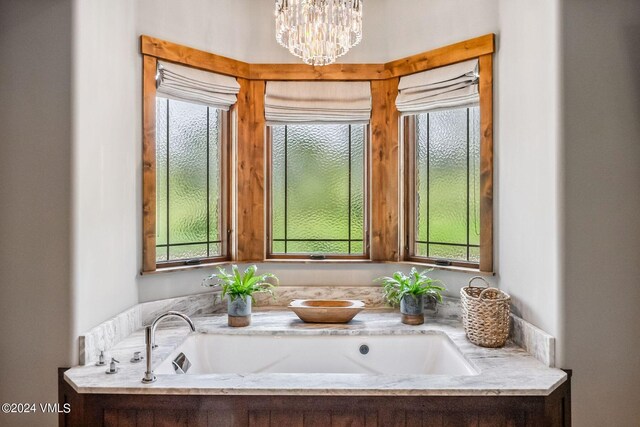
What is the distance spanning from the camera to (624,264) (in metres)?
2.10

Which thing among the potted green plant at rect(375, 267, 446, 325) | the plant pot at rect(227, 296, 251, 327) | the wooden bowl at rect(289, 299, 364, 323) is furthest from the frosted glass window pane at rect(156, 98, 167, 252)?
the potted green plant at rect(375, 267, 446, 325)

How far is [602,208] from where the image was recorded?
2.11 meters

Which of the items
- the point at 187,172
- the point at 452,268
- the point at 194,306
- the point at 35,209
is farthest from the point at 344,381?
the point at 187,172

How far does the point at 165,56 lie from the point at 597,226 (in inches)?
98.1

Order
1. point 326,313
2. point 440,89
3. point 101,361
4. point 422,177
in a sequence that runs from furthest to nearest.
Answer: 1. point 422,177
2. point 440,89
3. point 326,313
4. point 101,361

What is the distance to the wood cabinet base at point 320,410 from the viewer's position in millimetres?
1966

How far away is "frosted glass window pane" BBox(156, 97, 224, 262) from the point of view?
10.0 ft

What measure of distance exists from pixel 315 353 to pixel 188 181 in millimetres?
1367

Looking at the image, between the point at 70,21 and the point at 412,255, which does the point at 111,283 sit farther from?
the point at 412,255

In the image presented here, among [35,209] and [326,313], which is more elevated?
[35,209]

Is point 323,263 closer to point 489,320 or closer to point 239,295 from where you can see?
point 239,295

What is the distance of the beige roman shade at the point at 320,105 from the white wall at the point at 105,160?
0.91m

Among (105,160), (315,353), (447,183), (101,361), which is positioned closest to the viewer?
(101,361)

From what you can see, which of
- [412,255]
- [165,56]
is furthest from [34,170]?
[412,255]
